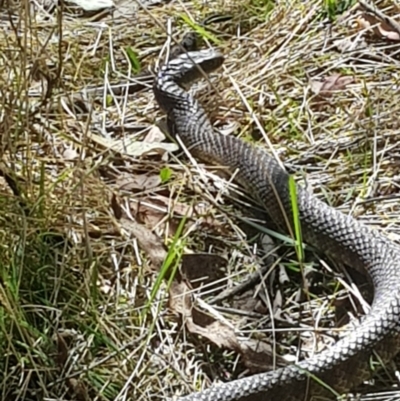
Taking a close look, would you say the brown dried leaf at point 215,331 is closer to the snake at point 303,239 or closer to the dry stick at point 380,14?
the snake at point 303,239

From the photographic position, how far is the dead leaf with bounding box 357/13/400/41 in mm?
Answer: 4320

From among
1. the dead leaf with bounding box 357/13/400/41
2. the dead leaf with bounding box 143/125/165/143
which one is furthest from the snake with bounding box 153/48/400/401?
the dead leaf with bounding box 357/13/400/41

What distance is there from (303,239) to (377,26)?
4.41 ft

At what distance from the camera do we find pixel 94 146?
3.76 metres

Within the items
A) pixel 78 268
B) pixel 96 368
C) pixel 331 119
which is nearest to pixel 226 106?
pixel 331 119

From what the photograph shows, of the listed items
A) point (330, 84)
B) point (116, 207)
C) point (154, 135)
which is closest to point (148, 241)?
point (116, 207)

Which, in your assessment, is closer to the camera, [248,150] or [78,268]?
[78,268]

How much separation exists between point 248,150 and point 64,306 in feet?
3.46

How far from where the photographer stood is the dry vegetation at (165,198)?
2.85 m

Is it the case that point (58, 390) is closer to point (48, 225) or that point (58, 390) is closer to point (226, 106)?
point (48, 225)

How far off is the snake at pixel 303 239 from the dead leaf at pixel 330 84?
386 mm

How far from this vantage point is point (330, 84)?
13.5 feet

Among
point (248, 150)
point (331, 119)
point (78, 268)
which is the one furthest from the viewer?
point (331, 119)

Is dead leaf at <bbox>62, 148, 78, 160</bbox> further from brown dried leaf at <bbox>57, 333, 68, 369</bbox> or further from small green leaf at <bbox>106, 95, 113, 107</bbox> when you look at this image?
brown dried leaf at <bbox>57, 333, 68, 369</bbox>
